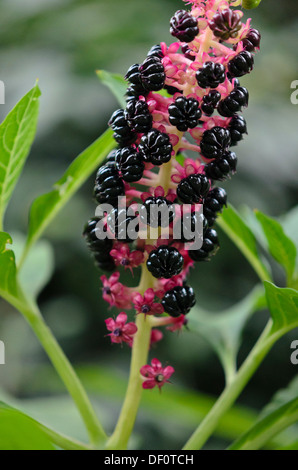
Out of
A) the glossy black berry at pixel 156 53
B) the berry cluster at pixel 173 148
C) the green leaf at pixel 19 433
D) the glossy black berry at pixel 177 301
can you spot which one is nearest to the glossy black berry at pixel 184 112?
the berry cluster at pixel 173 148

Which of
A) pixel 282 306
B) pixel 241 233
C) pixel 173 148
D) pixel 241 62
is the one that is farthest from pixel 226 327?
pixel 241 62

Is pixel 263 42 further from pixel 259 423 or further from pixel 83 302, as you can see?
pixel 259 423

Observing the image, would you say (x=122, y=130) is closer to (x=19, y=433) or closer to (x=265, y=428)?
(x=19, y=433)

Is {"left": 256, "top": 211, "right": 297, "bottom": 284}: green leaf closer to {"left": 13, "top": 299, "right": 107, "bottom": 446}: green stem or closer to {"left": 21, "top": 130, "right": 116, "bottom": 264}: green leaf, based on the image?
{"left": 21, "top": 130, "right": 116, "bottom": 264}: green leaf

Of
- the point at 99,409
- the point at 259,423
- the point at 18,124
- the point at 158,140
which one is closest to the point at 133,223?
the point at 158,140

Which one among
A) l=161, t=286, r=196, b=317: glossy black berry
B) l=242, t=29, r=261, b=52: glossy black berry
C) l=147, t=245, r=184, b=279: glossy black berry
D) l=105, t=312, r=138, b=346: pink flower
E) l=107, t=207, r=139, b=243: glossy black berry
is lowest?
l=105, t=312, r=138, b=346: pink flower

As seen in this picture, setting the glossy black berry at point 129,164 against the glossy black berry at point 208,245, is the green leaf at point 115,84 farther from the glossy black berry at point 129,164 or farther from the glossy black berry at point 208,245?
the glossy black berry at point 208,245

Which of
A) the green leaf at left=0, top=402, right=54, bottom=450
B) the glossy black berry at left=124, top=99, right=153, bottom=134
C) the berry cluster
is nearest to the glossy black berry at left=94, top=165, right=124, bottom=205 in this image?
the berry cluster
